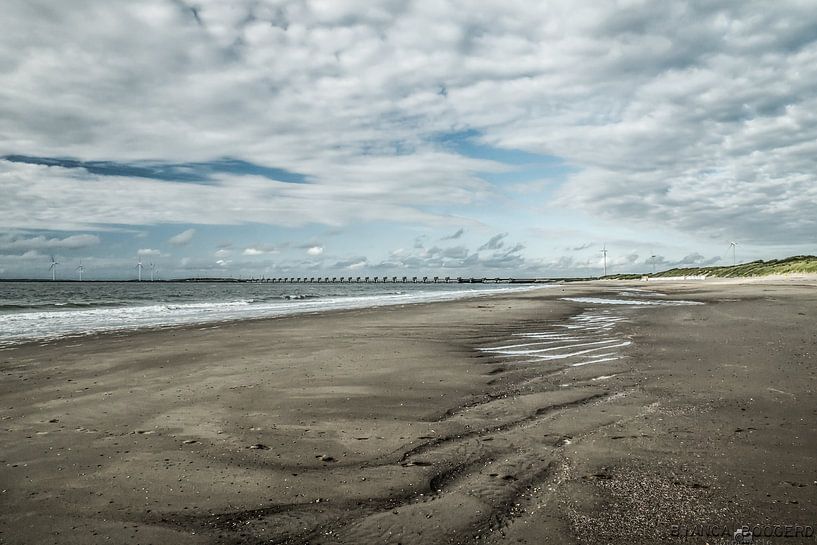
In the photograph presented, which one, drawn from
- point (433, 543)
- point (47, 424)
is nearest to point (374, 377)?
point (47, 424)

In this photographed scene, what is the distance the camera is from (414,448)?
16.2ft

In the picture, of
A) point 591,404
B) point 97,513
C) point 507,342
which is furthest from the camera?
point 507,342

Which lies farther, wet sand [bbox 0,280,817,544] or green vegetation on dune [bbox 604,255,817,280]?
green vegetation on dune [bbox 604,255,817,280]

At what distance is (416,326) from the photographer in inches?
666

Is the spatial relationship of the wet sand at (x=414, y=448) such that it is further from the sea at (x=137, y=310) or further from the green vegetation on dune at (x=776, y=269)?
the green vegetation on dune at (x=776, y=269)

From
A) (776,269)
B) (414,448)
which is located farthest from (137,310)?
(776,269)

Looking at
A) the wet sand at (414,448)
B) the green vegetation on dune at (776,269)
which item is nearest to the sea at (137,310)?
the wet sand at (414,448)

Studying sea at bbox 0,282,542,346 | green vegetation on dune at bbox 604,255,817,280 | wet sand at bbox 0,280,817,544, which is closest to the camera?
wet sand at bbox 0,280,817,544

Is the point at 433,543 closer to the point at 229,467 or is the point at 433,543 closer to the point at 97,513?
the point at 229,467

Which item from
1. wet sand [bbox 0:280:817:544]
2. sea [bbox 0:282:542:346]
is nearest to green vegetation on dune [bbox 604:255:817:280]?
sea [bbox 0:282:542:346]

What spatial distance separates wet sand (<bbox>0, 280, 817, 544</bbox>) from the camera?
354cm

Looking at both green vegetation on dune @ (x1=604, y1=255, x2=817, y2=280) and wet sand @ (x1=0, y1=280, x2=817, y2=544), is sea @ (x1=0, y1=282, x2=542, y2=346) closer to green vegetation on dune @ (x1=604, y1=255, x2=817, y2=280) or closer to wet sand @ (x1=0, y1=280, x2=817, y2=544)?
wet sand @ (x1=0, y1=280, x2=817, y2=544)

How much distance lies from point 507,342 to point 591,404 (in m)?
5.99

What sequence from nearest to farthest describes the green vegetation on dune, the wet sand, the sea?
the wet sand < the sea < the green vegetation on dune
